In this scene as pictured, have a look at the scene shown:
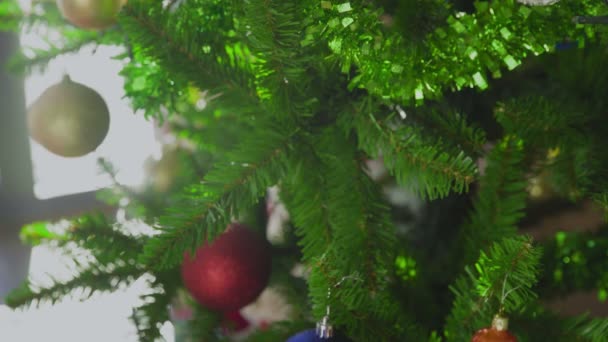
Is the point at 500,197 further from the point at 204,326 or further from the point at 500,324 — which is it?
the point at 204,326

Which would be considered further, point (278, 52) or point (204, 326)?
point (204, 326)

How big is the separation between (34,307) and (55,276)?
3cm

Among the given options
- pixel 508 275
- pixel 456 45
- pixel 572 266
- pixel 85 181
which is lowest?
pixel 85 181

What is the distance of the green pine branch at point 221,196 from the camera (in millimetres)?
356

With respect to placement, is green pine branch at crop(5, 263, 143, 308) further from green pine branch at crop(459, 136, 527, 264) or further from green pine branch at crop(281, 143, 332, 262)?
green pine branch at crop(459, 136, 527, 264)

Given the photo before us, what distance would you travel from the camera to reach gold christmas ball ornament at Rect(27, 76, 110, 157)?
18.8 inches

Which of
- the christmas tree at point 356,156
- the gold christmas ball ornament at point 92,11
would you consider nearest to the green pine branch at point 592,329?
the christmas tree at point 356,156

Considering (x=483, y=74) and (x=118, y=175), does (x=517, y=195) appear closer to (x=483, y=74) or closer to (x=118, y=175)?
(x=483, y=74)

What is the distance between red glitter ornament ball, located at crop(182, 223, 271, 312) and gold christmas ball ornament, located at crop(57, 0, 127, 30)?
6.7 inches

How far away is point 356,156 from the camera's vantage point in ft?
1.34

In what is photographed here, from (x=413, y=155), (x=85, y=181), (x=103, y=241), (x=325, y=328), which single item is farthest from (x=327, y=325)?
(x=85, y=181)

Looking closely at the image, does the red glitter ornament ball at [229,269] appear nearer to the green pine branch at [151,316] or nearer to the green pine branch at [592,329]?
the green pine branch at [151,316]

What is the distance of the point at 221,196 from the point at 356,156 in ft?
0.32

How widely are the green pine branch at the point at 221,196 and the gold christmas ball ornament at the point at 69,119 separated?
0.48 ft
